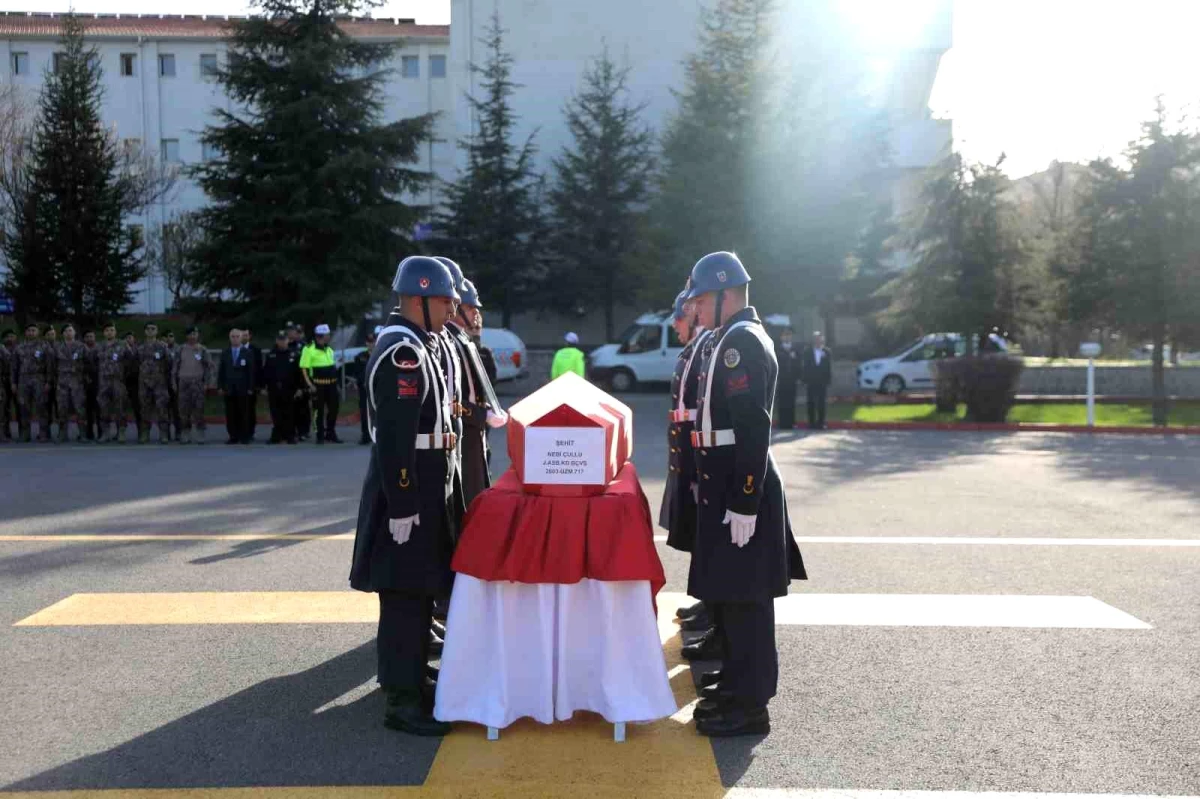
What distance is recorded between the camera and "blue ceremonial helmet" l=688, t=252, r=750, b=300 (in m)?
5.44

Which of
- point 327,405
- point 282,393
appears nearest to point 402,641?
point 327,405

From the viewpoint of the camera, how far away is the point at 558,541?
504cm

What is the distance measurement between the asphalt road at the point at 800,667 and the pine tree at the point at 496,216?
31.5 meters

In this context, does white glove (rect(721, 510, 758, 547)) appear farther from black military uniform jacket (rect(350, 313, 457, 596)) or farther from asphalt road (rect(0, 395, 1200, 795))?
black military uniform jacket (rect(350, 313, 457, 596))

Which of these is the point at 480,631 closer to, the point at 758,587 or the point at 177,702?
the point at 758,587

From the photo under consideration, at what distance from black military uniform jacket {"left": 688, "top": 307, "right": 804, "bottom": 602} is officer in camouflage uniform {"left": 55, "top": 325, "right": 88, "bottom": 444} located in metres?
16.8

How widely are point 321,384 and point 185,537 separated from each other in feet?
30.5

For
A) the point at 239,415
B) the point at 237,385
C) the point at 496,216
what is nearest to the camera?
the point at 237,385

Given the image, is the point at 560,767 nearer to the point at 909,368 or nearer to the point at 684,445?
the point at 684,445

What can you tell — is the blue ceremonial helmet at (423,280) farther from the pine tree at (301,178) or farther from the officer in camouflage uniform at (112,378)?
the pine tree at (301,178)

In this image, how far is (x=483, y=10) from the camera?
4822 centimetres

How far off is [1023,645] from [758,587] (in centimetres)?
226

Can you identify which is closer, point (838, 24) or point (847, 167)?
point (847, 167)

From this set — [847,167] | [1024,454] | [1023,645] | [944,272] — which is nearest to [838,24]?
[847,167]
